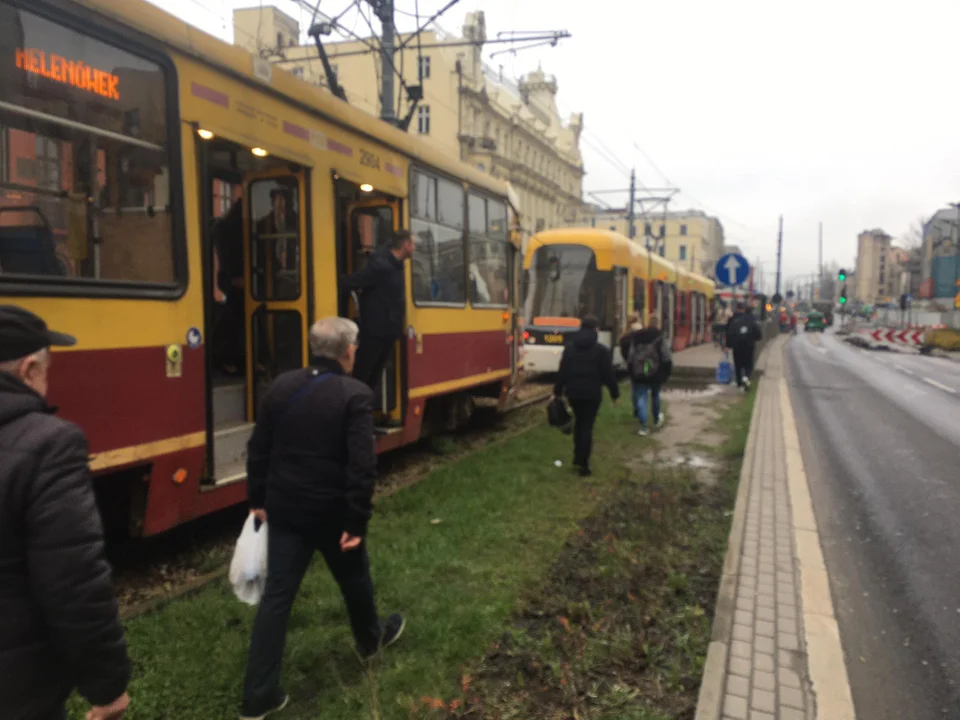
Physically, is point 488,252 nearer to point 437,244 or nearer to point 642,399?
point 437,244

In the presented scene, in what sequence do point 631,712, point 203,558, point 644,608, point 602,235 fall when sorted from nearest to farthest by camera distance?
1. point 631,712
2. point 644,608
3. point 203,558
4. point 602,235

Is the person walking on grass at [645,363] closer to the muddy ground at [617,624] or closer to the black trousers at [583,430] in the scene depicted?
the black trousers at [583,430]

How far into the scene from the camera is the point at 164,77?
4.35 metres

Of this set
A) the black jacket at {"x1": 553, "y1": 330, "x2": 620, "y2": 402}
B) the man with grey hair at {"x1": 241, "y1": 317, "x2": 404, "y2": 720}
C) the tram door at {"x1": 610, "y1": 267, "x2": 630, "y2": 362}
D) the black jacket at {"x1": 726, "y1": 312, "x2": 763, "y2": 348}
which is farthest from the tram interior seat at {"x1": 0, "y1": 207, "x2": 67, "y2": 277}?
the black jacket at {"x1": 726, "y1": 312, "x2": 763, "y2": 348}

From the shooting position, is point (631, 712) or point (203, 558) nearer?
point (631, 712)

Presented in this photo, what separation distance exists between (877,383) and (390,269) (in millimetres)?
17101

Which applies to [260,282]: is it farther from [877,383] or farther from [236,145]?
[877,383]

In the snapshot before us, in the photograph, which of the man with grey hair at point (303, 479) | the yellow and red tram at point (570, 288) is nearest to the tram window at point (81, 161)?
the man with grey hair at point (303, 479)

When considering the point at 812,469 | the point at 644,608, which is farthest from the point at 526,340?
the point at 644,608

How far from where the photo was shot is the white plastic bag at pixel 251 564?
10.7 feet

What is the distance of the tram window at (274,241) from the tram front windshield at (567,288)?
10258 mm

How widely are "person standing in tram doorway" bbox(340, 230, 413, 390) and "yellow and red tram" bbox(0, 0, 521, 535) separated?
313mm

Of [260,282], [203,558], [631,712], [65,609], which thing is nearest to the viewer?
[65,609]

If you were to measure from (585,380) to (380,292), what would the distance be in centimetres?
255
